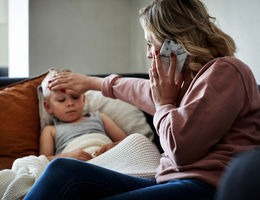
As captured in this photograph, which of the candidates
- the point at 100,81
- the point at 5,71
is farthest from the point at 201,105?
the point at 5,71

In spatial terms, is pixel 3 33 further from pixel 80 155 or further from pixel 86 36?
pixel 80 155

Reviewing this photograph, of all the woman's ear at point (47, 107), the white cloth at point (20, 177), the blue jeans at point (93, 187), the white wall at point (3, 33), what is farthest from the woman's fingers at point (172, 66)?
the white wall at point (3, 33)

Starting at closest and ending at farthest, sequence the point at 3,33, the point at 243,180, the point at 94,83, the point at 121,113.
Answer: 1. the point at 243,180
2. the point at 94,83
3. the point at 121,113
4. the point at 3,33

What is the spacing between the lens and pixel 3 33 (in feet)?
9.02

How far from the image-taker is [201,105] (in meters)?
0.95

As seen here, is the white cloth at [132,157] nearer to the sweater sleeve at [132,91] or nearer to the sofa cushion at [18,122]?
the sweater sleeve at [132,91]

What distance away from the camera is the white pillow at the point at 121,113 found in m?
2.02

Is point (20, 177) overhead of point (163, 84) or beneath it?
beneath

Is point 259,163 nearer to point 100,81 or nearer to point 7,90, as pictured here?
point 100,81

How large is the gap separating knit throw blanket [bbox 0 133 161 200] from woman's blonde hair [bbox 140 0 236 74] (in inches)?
18.8

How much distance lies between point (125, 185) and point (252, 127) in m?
0.40

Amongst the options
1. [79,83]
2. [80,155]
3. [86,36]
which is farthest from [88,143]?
[86,36]

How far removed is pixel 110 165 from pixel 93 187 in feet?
1.79

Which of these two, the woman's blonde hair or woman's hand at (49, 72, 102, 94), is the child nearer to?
woman's hand at (49, 72, 102, 94)
